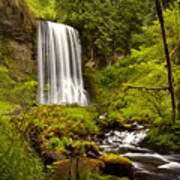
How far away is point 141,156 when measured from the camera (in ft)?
18.3

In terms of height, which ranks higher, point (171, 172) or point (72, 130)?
point (72, 130)

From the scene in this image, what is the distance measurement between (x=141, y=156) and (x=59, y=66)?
1246cm

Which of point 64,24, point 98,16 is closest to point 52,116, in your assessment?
point 64,24

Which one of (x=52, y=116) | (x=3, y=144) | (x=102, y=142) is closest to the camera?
(x=3, y=144)

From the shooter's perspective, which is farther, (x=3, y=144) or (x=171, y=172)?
(x=171, y=172)

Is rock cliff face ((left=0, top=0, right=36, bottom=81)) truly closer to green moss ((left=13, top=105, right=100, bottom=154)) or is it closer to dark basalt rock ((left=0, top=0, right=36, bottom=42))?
dark basalt rock ((left=0, top=0, right=36, bottom=42))

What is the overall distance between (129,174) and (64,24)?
17343 millimetres

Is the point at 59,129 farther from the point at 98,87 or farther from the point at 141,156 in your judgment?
the point at 98,87

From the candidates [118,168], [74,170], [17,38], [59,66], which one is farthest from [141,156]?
[17,38]

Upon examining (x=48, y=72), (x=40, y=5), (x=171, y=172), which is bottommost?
(x=171, y=172)

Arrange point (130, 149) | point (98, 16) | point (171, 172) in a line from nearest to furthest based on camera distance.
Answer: point (171, 172)
point (130, 149)
point (98, 16)

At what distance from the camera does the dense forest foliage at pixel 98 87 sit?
3006 mm

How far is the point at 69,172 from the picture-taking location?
Answer: 2.84 metres

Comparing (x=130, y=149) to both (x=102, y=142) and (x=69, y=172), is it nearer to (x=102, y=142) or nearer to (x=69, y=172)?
(x=102, y=142)
